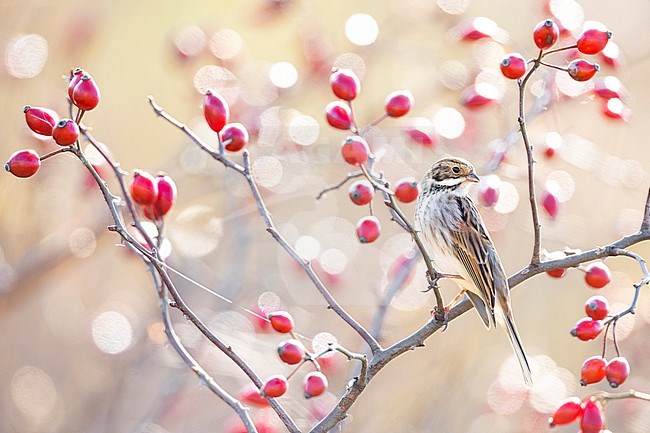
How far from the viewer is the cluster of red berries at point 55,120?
89.1 inches

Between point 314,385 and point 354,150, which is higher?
point 354,150

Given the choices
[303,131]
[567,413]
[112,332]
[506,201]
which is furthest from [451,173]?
[112,332]

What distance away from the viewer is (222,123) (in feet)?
8.60

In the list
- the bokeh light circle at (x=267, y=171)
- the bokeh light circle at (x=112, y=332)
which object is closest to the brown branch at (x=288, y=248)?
the bokeh light circle at (x=267, y=171)

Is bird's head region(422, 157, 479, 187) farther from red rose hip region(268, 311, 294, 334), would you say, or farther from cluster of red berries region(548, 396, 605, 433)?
red rose hip region(268, 311, 294, 334)

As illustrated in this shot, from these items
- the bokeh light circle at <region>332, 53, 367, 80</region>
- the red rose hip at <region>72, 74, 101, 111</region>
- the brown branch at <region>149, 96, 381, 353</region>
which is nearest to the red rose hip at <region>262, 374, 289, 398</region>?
the brown branch at <region>149, 96, 381, 353</region>

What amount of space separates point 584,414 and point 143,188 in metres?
1.52

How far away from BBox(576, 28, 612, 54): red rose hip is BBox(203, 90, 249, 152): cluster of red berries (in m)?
1.04

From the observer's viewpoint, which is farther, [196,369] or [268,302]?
[268,302]

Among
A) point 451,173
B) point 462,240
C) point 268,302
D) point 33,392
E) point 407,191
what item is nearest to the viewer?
point 407,191

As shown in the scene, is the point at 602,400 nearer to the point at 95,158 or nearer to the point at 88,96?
the point at 88,96

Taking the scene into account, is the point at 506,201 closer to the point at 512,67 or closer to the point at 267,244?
the point at 267,244

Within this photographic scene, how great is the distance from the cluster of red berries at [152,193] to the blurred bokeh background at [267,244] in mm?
1374

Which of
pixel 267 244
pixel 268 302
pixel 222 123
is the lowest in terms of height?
pixel 267 244
